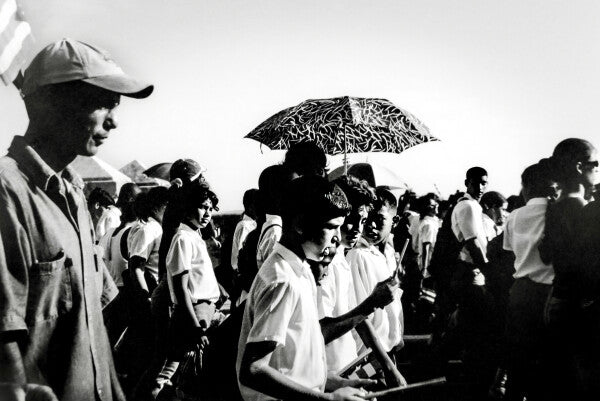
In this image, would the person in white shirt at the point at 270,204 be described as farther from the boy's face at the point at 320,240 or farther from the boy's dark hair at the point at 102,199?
the boy's dark hair at the point at 102,199

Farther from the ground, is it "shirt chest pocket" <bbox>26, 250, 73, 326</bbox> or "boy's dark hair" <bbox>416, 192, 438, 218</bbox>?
"shirt chest pocket" <bbox>26, 250, 73, 326</bbox>

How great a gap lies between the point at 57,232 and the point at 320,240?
1.02m

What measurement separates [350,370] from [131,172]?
17.0 m

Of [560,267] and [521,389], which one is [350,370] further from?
[521,389]

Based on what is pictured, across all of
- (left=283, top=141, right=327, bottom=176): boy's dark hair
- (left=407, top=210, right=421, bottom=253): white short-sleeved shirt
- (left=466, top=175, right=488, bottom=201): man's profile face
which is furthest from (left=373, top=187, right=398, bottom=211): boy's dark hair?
(left=407, top=210, right=421, bottom=253): white short-sleeved shirt

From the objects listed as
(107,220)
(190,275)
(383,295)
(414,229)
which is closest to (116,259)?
(190,275)

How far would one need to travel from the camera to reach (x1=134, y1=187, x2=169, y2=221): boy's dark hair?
6.66 metres

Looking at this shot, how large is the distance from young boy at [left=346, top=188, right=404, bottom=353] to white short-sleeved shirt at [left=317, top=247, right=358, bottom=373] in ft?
1.71

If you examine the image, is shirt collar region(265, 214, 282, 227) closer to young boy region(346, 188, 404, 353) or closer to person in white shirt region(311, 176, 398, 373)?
person in white shirt region(311, 176, 398, 373)

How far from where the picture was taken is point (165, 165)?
13.5 metres

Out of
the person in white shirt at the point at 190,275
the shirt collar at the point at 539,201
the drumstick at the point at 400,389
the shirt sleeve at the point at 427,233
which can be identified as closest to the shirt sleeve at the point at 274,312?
the drumstick at the point at 400,389

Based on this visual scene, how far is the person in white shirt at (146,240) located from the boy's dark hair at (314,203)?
12.6ft

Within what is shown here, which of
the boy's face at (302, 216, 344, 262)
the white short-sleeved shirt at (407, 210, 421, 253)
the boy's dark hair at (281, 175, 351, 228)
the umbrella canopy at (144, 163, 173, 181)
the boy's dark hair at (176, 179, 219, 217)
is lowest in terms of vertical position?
the white short-sleeved shirt at (407, 210, 421, 253)

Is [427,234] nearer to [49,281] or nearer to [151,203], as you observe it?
[151,203]
